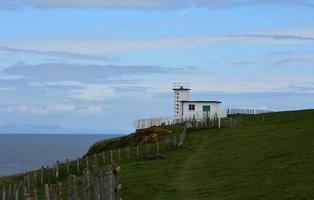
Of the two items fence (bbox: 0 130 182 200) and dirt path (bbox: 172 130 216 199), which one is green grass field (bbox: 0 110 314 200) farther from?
fence (bbox: 0 130 182 200)

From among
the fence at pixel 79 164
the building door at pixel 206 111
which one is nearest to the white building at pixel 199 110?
the building door at pixel 206 111

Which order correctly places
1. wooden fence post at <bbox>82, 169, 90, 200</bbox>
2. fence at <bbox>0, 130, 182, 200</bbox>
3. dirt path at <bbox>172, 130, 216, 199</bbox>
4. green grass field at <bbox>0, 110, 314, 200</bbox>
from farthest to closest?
fence at <bbox>0, 130, 182, 200</bbox>
dirt path at <bbox>172, 130, 216, 199</bbox>
green grass field at <bbox>0, 110, 314, 200</bbox>
wooden fence post at <bbox>82, 169, 90, 200</bbox>

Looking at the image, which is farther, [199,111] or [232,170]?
[199,111]

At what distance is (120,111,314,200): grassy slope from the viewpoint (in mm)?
30703

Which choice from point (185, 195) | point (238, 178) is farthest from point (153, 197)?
point (238, 178)

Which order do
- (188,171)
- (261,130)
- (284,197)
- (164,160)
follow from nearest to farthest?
(284,197) → (188,171) → (164,160) → (261,130)

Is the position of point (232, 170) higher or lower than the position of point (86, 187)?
lower

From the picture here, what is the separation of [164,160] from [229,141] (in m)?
11.4

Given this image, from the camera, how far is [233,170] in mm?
39812

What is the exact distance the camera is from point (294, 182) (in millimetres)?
31281

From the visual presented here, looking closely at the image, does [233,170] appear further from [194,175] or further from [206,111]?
[206,111]

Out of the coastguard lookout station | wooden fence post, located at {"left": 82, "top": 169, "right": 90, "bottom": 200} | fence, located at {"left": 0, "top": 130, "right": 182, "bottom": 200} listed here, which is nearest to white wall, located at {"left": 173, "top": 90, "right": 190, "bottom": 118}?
the coastguard lookout station

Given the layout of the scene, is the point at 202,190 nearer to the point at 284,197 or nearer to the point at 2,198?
the point at 284,197

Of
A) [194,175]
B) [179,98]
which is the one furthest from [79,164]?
[179,98]
